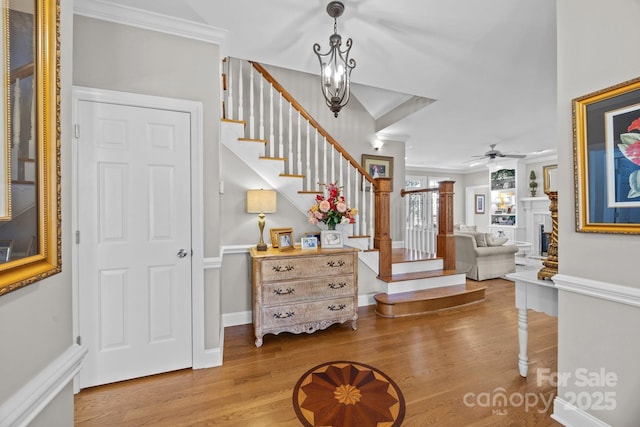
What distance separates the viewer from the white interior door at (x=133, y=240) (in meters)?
1.92

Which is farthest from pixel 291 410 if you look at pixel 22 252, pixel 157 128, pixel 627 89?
pixel 627 89

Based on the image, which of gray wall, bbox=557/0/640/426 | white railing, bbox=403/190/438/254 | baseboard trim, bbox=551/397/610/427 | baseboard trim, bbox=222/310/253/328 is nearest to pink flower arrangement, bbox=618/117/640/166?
gray wall, bbox=557/0/640/426

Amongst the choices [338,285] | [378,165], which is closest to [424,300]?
[338,285]

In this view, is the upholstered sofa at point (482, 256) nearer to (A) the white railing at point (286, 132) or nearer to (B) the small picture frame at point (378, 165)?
(B) the small picture frame at point (378, 165)

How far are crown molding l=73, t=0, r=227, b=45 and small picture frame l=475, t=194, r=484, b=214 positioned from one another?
9.03m

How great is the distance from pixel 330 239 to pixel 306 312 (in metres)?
0.79

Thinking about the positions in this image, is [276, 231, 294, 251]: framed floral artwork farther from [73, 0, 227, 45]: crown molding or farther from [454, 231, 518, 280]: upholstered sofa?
[454, 231, 518, 280]: upholstered sofa

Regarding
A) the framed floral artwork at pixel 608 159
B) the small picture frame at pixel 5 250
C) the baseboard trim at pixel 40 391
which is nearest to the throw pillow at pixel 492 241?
the framed floral artwork at pixel 608 159

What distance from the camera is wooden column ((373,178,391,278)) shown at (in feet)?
11.4

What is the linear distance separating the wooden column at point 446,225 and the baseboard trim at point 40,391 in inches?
163

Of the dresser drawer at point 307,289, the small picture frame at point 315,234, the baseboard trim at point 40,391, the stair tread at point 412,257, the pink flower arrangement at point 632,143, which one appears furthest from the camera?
the stair tread at point 412,257

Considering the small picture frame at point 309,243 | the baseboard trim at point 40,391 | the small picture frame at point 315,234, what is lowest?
the baseboard trim at point 40,391

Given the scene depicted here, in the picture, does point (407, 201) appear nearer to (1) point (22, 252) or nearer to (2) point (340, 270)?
(2) point (340, 270)

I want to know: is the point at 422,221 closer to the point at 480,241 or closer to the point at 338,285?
the point at 480,241
